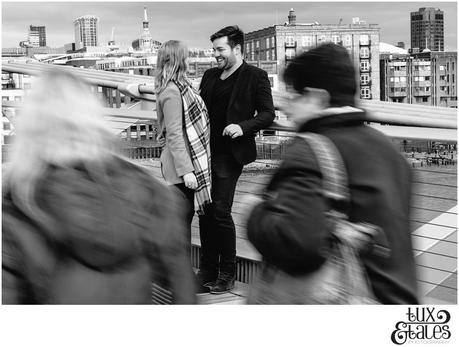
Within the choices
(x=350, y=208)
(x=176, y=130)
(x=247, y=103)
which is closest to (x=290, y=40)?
(x=247, y=103)

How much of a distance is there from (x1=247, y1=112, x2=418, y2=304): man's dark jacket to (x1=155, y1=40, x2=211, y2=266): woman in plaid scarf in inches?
60.0

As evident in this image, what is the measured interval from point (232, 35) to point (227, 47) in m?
0.06

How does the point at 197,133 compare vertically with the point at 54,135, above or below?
below

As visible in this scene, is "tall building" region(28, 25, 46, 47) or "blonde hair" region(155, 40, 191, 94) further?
"tall building" region(28, 25, 46, 47)

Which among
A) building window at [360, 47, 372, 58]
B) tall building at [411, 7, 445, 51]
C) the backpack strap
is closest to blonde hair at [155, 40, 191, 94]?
→ the backpack strap

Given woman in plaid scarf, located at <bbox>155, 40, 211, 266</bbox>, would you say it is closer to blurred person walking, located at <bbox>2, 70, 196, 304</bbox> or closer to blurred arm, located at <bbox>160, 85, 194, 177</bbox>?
blurred arm, located at <bbox>160, 85, 194, 177</bbox>

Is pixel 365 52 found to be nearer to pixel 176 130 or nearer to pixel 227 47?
pixel 227 47

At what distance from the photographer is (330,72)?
5.86ft

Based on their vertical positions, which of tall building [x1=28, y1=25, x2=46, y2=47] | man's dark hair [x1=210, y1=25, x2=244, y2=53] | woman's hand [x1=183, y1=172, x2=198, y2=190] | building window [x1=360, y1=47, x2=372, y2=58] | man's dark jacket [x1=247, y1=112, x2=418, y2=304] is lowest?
building window [x1=360, y1=47, x2=372, y2=58]

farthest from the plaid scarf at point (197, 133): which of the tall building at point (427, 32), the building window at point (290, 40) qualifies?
the tall building at point (427, 32)

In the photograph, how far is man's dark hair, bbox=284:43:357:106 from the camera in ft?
5.86

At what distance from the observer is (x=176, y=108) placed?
3.29 m

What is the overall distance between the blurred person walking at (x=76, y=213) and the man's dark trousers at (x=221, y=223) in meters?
1.81
